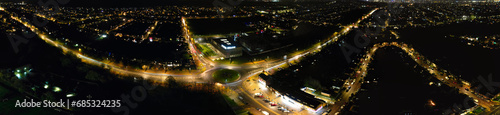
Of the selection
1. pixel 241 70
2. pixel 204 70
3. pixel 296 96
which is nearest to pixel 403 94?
pixel 296 96

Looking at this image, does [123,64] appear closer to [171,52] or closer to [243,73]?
[171,52]

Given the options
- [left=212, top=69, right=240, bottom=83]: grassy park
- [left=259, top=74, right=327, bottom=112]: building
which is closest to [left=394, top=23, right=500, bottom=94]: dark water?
[left=259, top=74, right=327, bottom=112]: building
